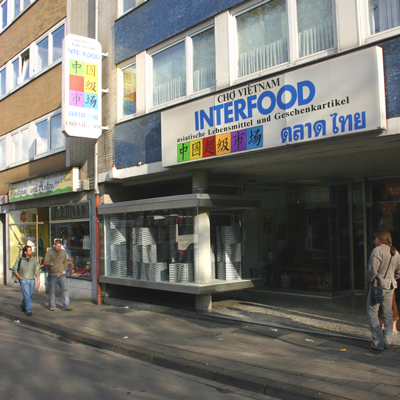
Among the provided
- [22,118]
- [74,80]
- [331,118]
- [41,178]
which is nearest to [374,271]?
[331,118]

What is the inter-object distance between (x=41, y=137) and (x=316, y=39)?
10.9 metres

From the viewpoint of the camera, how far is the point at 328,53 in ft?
24.1

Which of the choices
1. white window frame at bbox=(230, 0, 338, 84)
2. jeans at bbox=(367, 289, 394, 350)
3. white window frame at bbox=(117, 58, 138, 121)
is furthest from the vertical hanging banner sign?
jeans at bbox=(367, 289, 394, 350)

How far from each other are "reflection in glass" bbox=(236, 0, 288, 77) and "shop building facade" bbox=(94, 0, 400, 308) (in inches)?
1.1

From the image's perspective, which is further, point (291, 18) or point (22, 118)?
point (22, 118)

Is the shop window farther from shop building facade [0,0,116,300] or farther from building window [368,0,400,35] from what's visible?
building window [368,0,400,35]

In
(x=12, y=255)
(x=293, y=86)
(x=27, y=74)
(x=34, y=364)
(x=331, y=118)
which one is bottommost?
(x=34, y=364)

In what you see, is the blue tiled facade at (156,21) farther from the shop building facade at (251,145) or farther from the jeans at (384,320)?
the jeans at (384,320)

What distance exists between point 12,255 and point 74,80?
8900mm

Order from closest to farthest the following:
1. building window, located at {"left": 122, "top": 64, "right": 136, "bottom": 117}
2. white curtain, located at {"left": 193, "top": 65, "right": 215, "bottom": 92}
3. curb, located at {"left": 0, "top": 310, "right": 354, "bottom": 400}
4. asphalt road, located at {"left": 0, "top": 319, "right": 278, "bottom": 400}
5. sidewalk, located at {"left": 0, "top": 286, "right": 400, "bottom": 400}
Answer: curb, located at {"left": 0, "top": 310, "right": 354, "bottom": 400}, sidewalk, located at {"left": 0, "top": 286, "right": 400, "bottom": 400}, asphalt road, located at {"left": 0, "top": 319, "right": 278, "bottom": 400}, white curtain, located at {"left": 193, "top": 65, "right": 215, "bottom": 92}, building window, located at {"left": 122, "top": 64, "right": 136, "bottom": 117}

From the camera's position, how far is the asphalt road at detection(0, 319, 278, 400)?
530 cm

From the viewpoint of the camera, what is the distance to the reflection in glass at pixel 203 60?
9.49 meters

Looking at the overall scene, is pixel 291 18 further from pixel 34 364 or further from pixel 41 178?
pixel 41 178

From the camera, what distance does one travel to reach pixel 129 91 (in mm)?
11648
